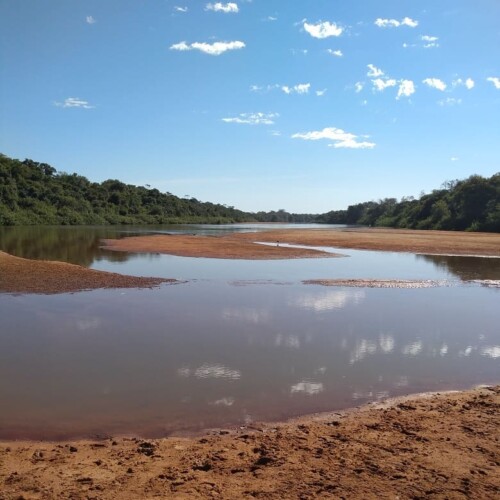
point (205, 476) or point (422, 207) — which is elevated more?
point (422, 207)

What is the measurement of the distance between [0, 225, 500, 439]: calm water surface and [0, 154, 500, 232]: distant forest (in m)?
69.9

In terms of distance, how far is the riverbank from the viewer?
4.13 meters

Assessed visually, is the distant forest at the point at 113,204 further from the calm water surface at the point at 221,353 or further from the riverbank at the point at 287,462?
the riverbank at the point at 287,462

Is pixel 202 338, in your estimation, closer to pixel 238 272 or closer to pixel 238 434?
pixel 238 434

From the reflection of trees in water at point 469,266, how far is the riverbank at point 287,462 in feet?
55.7

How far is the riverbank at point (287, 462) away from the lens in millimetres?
4129

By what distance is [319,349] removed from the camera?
9.36 m

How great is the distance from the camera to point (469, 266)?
84.7ft

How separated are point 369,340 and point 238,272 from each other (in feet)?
40.3

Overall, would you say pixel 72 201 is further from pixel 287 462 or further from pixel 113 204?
pixel 287 462

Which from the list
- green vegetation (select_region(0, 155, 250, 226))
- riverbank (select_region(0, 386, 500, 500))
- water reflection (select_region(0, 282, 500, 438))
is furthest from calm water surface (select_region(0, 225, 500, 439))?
green vegetation (select_region(0, 155, 250, 226))

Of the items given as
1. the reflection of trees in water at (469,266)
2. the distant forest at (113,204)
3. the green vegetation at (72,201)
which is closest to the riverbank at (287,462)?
the reflection of trees in water at (469,266)

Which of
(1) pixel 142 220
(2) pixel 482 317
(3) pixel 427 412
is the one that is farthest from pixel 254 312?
(1) pixel 142 220

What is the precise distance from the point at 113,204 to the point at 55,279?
11920 cm
